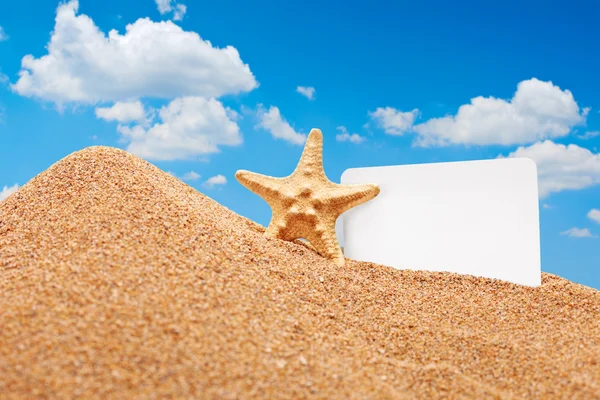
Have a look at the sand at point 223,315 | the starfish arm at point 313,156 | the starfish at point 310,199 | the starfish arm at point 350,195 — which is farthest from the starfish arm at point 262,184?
the sand at point 223,315

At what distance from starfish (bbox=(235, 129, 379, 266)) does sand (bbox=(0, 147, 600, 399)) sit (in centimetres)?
41

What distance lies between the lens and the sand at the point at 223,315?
219cm

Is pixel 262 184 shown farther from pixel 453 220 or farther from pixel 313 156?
pixel 453 220

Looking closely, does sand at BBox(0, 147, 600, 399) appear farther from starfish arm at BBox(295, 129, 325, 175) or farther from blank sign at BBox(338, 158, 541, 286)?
starfish arm at BBox(295, 129, 325, 175)

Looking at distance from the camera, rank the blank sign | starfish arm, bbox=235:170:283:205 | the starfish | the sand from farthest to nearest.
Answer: starfish arm, bbox=235:170:283:205 → the starfish → the blank sign → the sand

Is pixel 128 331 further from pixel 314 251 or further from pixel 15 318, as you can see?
pixel 314 251

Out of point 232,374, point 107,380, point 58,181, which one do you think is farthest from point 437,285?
point 58,181

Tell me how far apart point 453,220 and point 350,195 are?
2.91ft

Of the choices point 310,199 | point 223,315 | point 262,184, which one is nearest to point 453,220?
point 310,199

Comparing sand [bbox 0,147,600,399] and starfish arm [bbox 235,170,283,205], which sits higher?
starfish arm [bbox 235,170,283,205]

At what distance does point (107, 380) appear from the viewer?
2076mm

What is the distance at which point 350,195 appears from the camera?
14.7ft

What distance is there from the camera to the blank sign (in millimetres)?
4262

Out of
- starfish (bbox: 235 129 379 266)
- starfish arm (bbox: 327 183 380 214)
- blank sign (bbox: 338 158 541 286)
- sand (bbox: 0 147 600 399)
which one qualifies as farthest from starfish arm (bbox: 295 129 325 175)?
sand (bbox: 0 147 600 399)
